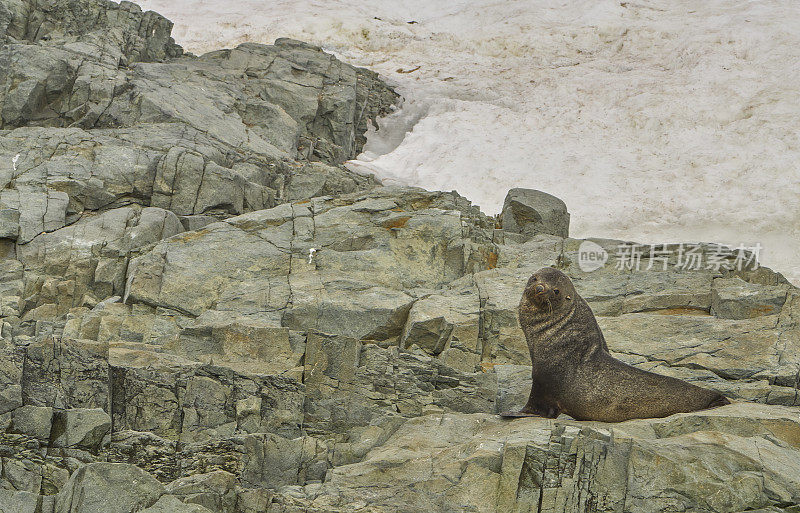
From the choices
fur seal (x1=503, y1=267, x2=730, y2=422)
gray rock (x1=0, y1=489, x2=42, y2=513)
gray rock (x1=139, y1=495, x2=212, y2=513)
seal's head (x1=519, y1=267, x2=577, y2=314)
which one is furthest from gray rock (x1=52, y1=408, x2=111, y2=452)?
seal's head (x1=519, y1=267, x2=577, y2=314)

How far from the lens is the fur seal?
12609 mm

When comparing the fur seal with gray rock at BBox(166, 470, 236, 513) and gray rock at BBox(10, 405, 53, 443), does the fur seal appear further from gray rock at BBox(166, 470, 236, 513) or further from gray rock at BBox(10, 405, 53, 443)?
gray rock at BBox(10, 405, 53, 443)

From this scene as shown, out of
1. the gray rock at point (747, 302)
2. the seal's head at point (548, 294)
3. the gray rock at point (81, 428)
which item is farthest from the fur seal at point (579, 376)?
the gray rock at point (81, 428)

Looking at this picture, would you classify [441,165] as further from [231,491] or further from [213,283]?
[231,491]

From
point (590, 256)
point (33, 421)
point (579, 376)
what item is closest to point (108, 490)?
point (33, 421)

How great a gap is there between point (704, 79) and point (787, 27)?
5.06 m

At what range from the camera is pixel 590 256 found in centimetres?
2061

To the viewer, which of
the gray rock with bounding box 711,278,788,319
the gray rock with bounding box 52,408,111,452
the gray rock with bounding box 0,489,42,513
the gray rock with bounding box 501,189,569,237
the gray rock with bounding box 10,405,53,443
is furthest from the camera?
the gray rock with bounding box 501,189,569,237

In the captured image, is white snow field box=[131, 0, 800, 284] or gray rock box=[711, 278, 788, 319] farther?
white snow field box=[131, 0, 800, 284]

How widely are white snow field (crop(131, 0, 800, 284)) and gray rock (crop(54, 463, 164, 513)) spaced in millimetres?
21044

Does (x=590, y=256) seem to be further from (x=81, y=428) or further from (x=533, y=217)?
(x=81, y=428)

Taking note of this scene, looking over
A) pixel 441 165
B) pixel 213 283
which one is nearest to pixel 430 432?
pixel 213 283

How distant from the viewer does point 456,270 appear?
20.0 m

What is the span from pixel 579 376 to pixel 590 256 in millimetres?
8116
